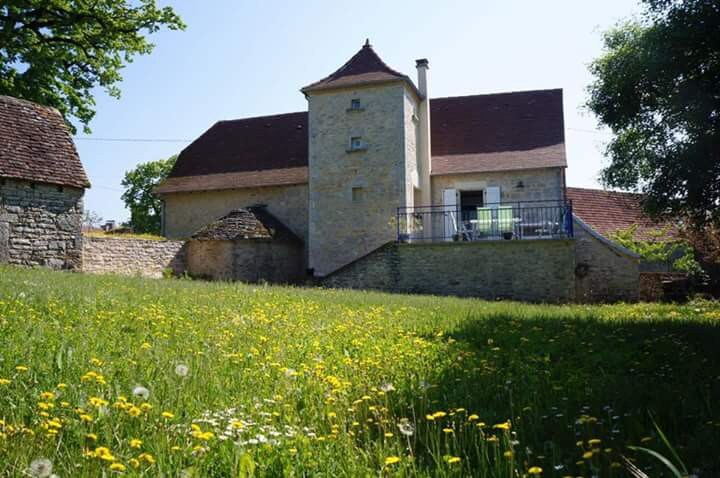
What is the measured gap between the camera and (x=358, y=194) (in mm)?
21969

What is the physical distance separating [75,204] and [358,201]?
9.68 meters

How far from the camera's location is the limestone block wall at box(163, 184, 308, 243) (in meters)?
23.7

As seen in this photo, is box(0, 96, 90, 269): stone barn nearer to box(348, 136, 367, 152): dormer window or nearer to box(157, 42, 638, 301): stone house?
box(157, 42, 638, 301): stone house

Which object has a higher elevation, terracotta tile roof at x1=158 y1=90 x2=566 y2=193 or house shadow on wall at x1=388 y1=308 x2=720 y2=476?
terracotta tile roof at x1=158 y1=90 x2=566 y2=193

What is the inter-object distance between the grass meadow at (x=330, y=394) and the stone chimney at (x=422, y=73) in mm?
17024

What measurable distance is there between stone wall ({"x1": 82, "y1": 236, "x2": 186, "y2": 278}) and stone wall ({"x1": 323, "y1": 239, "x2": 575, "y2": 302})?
6.42m

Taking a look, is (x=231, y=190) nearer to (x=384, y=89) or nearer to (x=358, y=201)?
(x=358, y=201)

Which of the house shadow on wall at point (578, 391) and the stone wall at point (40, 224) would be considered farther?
the stone wall at point (40, 224)

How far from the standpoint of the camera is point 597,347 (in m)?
6.90

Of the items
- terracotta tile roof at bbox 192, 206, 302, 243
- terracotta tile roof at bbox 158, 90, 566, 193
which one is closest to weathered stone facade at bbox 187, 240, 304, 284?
terracotta tile roof at bbox 192, 206, 302, 243

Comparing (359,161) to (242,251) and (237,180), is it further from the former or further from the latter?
(237,180)

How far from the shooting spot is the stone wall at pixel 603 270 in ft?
64.0

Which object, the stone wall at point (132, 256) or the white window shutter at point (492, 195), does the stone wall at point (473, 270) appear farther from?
the stone wall at point (132, 256)

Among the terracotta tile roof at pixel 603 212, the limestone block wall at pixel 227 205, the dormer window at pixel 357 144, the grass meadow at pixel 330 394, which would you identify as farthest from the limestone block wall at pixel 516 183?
the grass meadow at pixel 330 394
